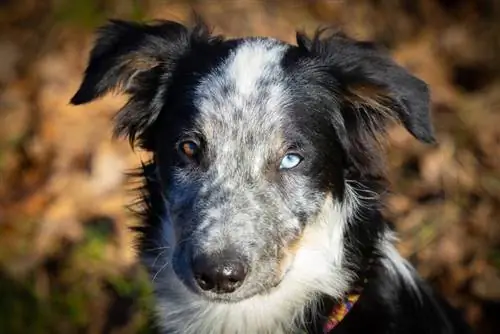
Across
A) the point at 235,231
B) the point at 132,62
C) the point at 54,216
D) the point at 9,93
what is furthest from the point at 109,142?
the point at 235,231

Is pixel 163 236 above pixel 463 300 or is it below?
above

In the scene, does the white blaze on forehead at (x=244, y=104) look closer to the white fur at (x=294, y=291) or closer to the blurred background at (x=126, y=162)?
the white fur at (x=294, y=291)

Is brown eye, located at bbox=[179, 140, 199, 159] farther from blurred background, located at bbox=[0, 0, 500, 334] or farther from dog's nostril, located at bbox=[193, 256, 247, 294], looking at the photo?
blurred background, located at bbox=[0, 0, 500, 334]

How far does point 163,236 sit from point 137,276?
5.67 feet

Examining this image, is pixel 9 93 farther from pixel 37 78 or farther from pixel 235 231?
pixel 235 231

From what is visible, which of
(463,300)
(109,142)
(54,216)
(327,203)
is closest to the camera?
(327,203)

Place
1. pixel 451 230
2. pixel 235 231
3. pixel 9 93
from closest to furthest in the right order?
pixel 235 231 < pixel 451 230 < pixel 9 93

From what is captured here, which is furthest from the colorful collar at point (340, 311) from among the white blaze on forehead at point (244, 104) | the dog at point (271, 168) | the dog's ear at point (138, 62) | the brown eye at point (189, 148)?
the dog's ear at point (138, 62)

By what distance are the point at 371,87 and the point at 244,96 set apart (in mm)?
506

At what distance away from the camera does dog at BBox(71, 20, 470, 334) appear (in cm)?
371

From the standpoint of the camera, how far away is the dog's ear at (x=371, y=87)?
3701 mm

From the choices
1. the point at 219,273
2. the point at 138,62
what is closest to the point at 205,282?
the point at 219,273

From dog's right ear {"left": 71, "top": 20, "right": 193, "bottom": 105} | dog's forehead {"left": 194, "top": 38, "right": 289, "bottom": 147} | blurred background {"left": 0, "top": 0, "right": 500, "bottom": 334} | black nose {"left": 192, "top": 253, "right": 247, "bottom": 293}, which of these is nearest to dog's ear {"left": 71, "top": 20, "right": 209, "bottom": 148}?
dog's right ear {"left": 71, "top": 20, "right": 193, "bottom": 105}

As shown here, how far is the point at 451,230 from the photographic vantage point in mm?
6000
